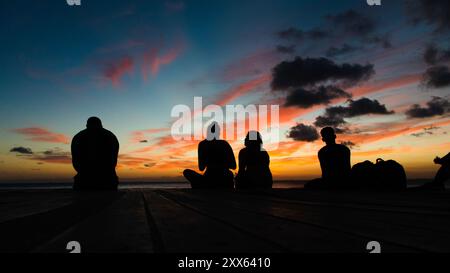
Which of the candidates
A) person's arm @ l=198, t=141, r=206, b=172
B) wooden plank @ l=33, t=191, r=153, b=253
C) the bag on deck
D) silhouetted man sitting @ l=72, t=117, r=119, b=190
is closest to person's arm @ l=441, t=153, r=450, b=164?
the bag on deck

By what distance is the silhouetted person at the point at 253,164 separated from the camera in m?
11.4

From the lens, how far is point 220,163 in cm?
1231

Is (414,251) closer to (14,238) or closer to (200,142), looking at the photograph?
(14,238)

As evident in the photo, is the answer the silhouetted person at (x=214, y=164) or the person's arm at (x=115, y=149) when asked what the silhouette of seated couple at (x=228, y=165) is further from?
the person's arm at (x=115, y=149)

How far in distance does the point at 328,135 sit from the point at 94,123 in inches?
258

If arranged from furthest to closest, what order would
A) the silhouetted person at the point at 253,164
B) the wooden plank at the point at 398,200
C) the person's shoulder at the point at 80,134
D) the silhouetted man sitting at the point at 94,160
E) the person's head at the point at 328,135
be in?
the silhouetted person at the point at 253,164
the person's shoulder at the point at 80,134
the silhouetted man sitting at the point at 94,160
the person's head at the point at 328,135
the wooden plank at the point at 398,200

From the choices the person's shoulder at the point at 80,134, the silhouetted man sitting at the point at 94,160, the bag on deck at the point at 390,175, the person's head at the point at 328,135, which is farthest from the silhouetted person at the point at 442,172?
the person's shoulder at the point at 80,134

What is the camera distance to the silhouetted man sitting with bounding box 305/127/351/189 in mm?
Answer: 8930

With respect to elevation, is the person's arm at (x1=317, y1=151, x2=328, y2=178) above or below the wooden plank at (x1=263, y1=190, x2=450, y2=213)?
above

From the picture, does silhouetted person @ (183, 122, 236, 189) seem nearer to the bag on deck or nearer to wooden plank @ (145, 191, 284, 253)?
the bag on deck

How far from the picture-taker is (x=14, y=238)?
194cm

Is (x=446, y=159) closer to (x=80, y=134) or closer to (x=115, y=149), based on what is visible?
(x=115, y=149)

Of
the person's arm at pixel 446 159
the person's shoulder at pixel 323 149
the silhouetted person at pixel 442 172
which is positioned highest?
the person's shoulder at pixel 323 149
